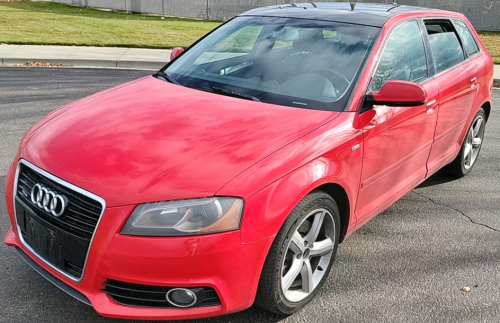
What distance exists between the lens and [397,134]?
12.8 ft

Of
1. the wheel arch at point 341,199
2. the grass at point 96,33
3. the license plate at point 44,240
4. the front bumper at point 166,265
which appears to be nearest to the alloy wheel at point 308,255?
the wheel arch at point 341,199

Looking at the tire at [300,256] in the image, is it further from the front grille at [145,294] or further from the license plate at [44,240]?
the license plate at [44,240]

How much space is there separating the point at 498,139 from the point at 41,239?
636cm

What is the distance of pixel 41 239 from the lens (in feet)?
9.67

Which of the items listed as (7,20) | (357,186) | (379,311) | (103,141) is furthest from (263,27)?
(7,20)

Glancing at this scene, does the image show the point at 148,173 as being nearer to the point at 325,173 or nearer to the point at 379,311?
the point at 325,173

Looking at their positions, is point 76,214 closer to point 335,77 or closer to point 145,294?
point 145,294

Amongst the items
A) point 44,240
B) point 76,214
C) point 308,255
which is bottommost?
point 308,255

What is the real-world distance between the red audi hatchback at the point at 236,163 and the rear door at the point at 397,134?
16 millimetres

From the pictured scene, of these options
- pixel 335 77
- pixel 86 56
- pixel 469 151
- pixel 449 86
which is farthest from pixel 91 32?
pixel 335 77

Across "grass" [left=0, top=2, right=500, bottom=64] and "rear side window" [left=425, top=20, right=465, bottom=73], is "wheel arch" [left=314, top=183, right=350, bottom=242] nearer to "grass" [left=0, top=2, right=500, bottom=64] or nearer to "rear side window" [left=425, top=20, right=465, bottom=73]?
"rear side window" [left=425, top=20, right=465, bottom=73]

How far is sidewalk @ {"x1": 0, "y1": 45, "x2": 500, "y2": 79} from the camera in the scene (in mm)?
12156

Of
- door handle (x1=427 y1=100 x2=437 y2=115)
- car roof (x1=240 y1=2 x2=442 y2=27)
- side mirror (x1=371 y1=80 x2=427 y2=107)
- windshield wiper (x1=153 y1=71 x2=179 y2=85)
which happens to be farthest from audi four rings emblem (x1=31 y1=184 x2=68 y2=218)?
door handle (x1=427 y1=100 x2=437 y2=115)

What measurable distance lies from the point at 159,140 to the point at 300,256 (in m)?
1.04
